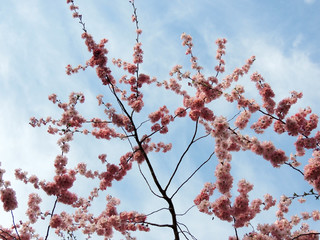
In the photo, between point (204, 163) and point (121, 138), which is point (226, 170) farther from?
point (121, 138)

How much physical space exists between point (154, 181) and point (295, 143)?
13.0 feet

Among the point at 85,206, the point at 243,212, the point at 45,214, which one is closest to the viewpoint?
the point at 243,212

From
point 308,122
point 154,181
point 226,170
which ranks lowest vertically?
point 226,170

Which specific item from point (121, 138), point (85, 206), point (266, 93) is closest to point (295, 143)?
point (266, 93)

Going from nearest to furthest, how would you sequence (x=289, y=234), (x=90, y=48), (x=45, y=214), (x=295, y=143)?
(x=289, y=234) < (x=295, y=143) < (x=45, y=214) < (x=90, y=48)

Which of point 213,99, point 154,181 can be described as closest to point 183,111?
point 213,99

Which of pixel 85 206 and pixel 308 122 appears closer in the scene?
pixel 308 122

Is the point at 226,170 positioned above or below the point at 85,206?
below

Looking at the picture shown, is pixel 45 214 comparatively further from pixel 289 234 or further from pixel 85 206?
pixel 289 234

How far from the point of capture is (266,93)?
7293 mm

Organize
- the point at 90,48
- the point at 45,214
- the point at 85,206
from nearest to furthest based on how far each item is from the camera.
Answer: the point at 45,214 < the point at 90,48 < the point at 85,206

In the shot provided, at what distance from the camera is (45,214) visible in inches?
313

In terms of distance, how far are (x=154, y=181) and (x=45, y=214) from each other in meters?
3.47

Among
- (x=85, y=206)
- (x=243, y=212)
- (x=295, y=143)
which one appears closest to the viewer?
(x=243, y=212)
